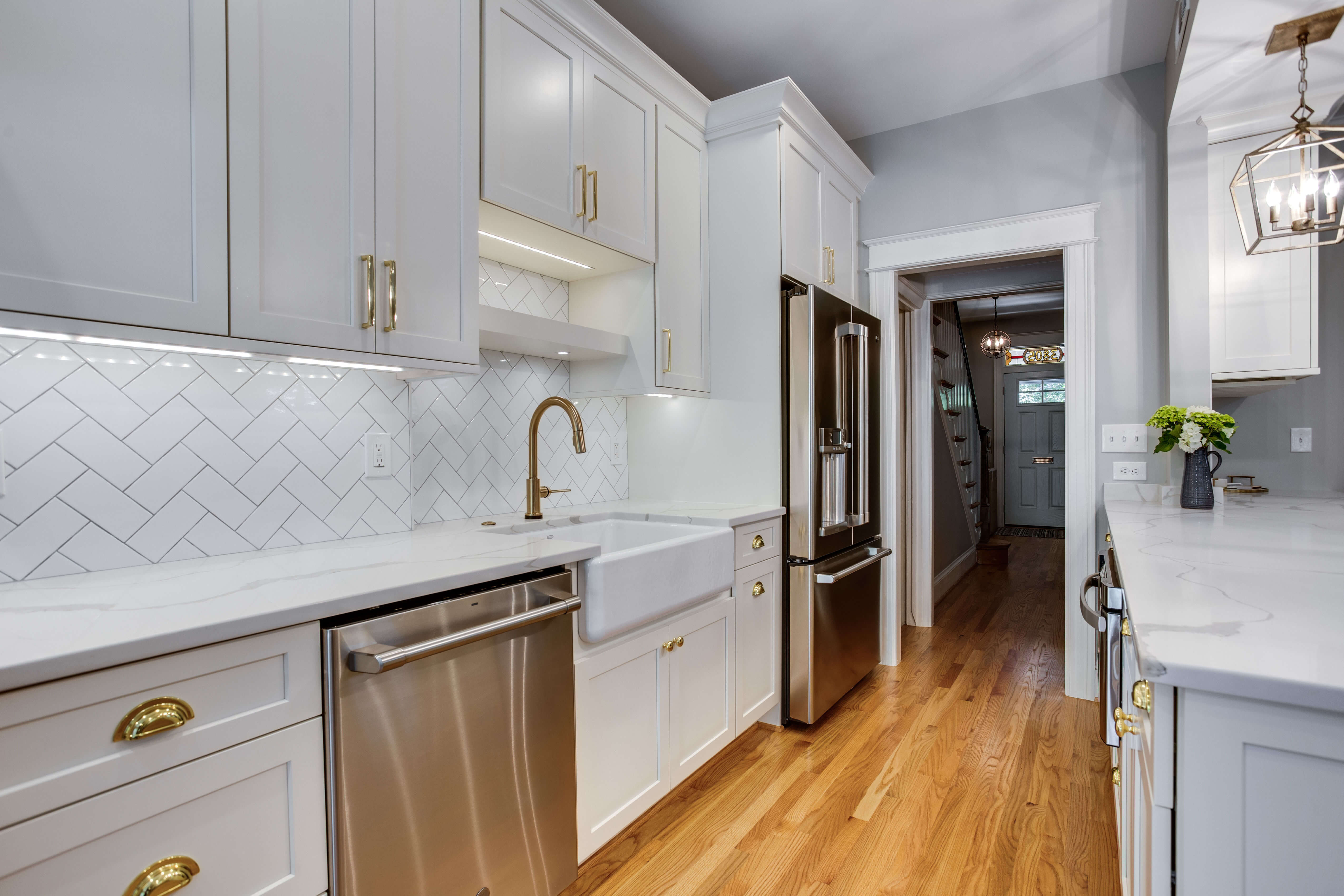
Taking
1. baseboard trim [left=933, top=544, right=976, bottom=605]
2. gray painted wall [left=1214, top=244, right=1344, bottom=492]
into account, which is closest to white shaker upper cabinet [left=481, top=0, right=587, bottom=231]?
gray painted wall [left=1214, top=244, right=1344, bottom=492]

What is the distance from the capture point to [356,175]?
144 cm

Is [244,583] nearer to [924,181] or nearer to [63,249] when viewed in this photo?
[63,249]

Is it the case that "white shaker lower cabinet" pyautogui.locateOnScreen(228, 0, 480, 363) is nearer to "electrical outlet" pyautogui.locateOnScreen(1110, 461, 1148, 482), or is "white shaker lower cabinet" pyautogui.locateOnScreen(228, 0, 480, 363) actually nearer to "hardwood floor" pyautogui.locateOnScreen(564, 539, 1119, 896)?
"hardwood floor" pyautogui.locateOnScreen(564, 539, 1119, 896)

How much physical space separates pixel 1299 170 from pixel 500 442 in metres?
2.66

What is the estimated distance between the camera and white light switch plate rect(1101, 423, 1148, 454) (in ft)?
9.27

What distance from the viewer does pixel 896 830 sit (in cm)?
192

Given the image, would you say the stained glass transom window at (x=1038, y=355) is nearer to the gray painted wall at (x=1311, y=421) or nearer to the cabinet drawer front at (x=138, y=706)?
the gray painted wall at (x=1311, y=421)

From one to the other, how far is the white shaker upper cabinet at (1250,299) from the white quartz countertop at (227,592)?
261cm

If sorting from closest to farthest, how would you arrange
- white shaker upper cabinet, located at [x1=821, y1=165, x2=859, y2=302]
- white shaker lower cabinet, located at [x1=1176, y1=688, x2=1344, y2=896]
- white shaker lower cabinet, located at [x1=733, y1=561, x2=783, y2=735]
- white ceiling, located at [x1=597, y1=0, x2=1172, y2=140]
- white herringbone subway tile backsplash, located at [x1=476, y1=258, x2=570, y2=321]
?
1. white shaker lower cabinet, located at [x1=1176, y1=688, x2=1344, y2=896]
2. white herringbone subway tile backsplash, located at [x1=476, y1=258, x2=570, y2=321]
3. white shaker lower cabinet, located at [x1=733, y1=561, x2=783, y2=735]
4. white ceiling, located at [x1=597, y1=0, x2=1172, y2=140]
5. white shaker upper cabinet, located at [x1=821, y1=165, x2=859, y2=302]

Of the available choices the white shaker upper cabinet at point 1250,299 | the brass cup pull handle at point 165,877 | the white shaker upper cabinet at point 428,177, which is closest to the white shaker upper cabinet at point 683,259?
the white shaker upper cabinet at point 428,177

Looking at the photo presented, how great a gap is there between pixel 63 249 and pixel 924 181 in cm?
339

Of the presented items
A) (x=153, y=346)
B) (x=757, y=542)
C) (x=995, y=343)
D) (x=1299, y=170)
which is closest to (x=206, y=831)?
(x=153, y=346)

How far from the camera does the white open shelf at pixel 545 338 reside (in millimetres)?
1880

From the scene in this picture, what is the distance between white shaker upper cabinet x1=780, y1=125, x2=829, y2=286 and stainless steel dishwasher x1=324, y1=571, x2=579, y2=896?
5.73ft
